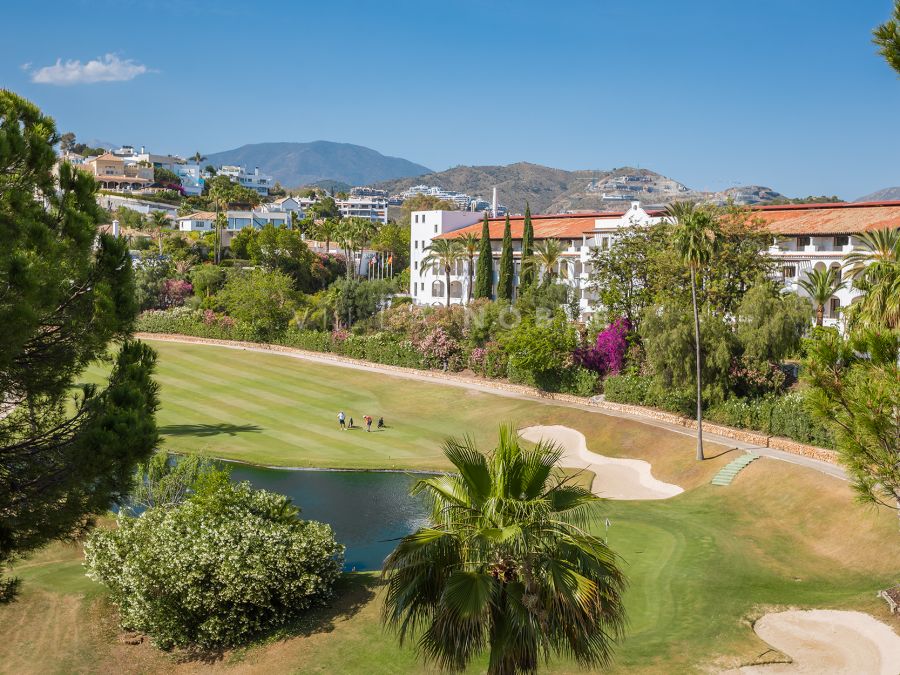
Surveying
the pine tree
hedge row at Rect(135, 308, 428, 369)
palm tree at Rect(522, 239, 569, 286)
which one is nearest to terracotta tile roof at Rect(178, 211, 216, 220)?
hedge row at Rect(135, 308, 428, 369)

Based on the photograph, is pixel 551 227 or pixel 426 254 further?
pixel 426 254

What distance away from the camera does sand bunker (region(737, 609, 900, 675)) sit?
918 inches

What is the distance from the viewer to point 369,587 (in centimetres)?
2948

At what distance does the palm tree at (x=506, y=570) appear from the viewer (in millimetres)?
13328

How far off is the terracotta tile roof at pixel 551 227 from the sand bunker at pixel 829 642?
6187 centimetres

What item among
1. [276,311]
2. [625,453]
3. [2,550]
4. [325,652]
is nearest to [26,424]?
[2,550]

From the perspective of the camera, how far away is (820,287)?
62.1 m

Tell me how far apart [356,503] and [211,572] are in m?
17.3

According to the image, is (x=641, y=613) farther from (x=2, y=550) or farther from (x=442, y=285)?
(x=442, y=285)

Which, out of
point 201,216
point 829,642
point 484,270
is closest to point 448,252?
point 484,270

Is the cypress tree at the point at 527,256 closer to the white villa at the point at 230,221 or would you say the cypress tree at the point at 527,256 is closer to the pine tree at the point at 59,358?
the white villa at the point at 230,221

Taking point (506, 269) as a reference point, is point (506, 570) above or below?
below

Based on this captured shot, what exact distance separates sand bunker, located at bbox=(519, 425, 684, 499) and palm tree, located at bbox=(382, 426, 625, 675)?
91.1 ft

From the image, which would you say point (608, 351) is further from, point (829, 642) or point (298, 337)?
point (829, 642)
